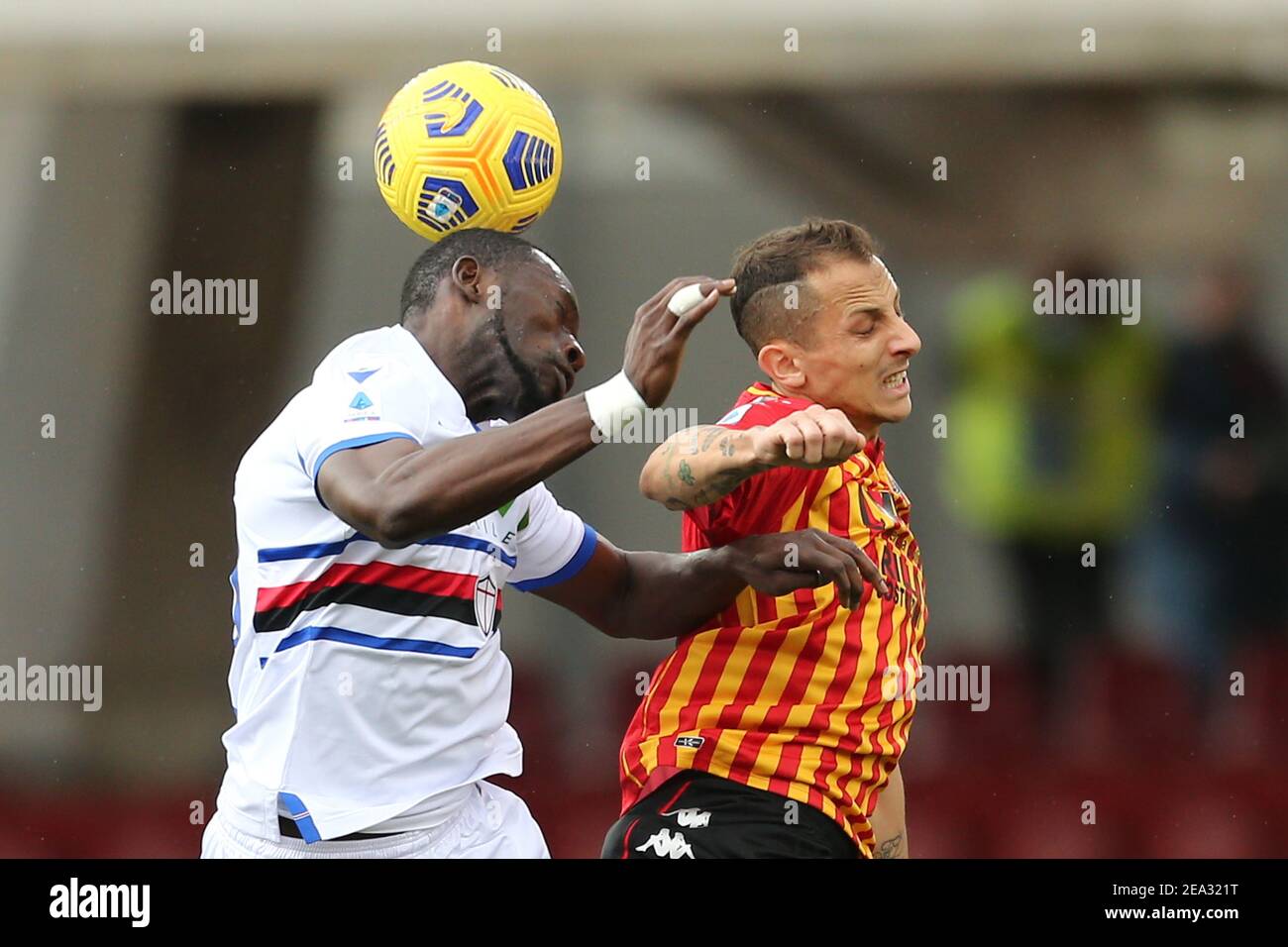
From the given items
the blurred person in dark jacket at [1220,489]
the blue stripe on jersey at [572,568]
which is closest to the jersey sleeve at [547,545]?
the blue stripe on jersey at [572,568]

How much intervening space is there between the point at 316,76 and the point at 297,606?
712cm

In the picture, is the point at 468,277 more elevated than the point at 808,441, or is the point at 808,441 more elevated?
the point at 468,277

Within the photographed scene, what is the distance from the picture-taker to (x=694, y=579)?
3375 millimetres

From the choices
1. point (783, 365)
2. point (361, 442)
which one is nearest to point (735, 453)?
point (783, 365)

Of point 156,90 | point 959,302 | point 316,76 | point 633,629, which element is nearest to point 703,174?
point 959,302

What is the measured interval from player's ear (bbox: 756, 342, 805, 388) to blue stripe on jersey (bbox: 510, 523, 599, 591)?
0.64 m

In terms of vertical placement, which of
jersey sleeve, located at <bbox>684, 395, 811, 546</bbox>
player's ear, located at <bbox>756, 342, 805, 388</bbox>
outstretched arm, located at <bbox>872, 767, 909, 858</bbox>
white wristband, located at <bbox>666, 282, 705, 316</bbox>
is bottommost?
outstretched arm, located at <bbox>872, 767, 909, 858</bbox>

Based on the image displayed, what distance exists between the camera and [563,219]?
898 centimetres

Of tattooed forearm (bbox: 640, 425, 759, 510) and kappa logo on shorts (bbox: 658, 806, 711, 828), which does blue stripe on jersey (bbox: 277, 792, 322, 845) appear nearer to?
kappa logo on shorts (bbox: 658, 806, 711, 828)

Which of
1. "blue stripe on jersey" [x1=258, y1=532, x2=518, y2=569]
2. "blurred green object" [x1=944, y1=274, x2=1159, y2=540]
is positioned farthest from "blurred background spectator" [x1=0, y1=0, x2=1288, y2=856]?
"blue stripe on jersey" [x1=258, y1=532, x2=518, y2=569]

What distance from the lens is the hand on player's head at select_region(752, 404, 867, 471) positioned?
269cm

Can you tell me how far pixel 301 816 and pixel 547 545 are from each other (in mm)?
868

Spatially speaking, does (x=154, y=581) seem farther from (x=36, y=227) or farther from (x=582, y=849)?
(x=582, y=849)

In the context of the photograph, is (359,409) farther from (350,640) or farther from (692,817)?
(692,817)
